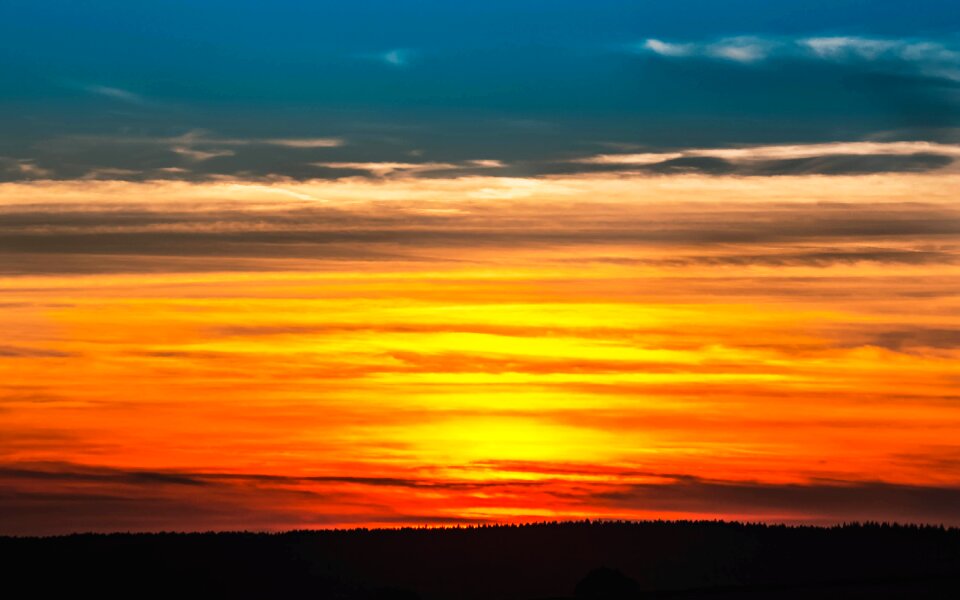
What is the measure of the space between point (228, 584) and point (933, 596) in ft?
276

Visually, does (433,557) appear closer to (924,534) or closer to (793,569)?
(793,569)

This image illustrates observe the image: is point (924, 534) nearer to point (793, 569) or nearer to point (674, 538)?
point (793, 569)

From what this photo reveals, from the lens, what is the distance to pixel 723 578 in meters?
128

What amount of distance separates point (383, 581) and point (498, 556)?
10172 mm

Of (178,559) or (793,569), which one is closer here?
(793,569)

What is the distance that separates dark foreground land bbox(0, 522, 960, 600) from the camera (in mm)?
122250

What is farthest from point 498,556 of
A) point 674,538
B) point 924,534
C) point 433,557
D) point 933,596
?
point 933,596

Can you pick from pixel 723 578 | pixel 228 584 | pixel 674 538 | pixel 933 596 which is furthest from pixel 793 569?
pixel 933 596

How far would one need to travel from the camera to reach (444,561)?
5290 inches

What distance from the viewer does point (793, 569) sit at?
123562 mm

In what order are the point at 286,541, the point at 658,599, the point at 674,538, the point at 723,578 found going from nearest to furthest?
the point at 658,599
the point at 723,578
the point at 674,538
the point at 286,541

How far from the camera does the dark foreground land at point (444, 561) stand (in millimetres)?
122250

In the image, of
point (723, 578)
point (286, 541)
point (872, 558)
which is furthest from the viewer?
point (286, 541)

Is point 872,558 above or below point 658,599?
above
